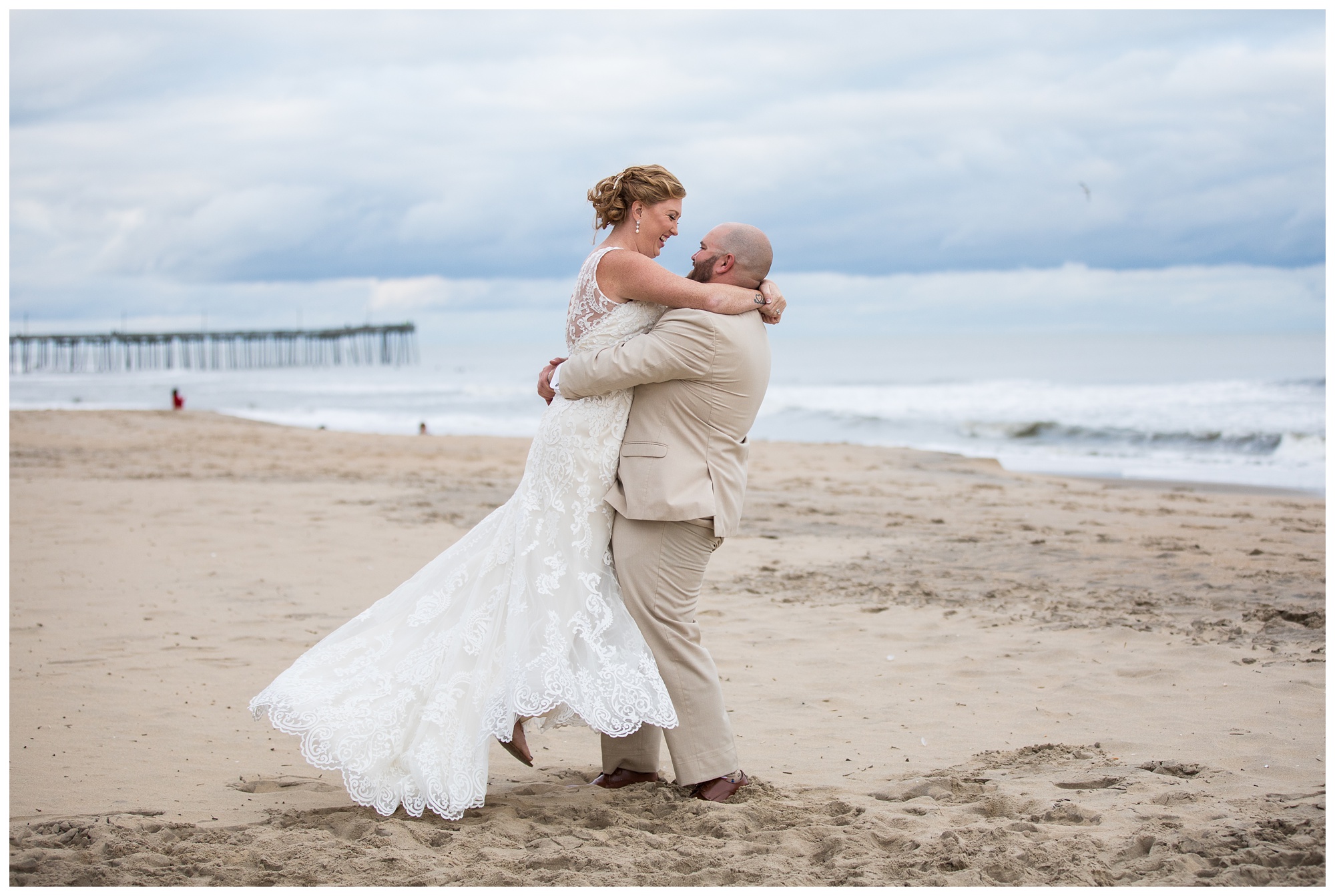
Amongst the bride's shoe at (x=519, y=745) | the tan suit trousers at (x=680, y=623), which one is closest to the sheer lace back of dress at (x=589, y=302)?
the tan suit trousers at (x=680, y=623)

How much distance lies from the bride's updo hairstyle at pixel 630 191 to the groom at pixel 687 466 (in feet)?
0.74

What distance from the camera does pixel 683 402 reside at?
3.39 m

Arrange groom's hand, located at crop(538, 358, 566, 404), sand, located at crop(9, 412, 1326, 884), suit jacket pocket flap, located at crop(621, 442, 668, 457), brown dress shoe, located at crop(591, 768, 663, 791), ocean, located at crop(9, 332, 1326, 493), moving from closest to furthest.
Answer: sand, located at crop(9, 412, 1326, 884) < suit jacket pocket flap, located at crop(621, 442, 668, 457) < groom's hand, located at crop(538, 358, 566, 404) < brown dress shoe, located at crop(591, 768, 663, 791) < ocean, located at crop(9, 332, 1326, 493)

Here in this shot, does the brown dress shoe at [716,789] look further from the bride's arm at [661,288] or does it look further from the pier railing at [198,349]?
the pier railing at [198,349]

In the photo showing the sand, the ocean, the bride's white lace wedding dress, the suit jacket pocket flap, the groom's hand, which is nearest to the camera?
the sand

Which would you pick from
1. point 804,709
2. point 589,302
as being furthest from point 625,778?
point 589,302

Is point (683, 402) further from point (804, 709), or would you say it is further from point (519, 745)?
point (804, 709)

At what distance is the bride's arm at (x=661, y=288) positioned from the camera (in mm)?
3355

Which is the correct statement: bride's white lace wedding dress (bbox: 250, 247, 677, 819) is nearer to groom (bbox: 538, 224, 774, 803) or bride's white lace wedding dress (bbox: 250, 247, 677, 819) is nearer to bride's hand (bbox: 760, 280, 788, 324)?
groom (bbox: 538, 224, 774, 803)

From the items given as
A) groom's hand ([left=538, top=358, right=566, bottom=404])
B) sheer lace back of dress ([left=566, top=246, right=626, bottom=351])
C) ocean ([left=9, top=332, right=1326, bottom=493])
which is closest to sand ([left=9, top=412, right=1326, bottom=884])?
groom's hand ([left=538, top=358, right=566, bottom=404])

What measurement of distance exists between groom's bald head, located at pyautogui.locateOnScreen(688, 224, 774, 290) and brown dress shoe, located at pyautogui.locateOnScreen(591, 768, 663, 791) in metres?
1.68

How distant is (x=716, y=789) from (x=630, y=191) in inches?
76.3

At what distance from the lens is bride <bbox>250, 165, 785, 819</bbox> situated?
3260mm

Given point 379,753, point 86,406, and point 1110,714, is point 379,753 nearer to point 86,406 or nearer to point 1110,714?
point 1110,714
